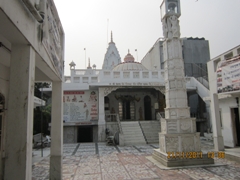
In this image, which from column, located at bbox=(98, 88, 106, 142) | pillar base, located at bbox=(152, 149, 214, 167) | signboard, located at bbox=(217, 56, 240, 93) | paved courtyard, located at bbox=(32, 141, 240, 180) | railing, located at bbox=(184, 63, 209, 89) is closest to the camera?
paved courtyard, located at bbox=(32, 141, 240, 180)

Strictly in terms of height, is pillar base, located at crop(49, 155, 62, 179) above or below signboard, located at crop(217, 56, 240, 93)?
below

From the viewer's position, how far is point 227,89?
8977mm

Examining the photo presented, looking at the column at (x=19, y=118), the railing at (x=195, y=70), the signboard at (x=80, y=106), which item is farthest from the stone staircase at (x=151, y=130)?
the column at (x=19, y=118)

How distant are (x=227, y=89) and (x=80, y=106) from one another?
1124 cm

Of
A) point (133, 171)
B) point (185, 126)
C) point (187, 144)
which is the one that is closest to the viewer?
point (133, 171)

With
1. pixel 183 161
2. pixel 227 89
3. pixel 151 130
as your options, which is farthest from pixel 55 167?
pixel 151 130

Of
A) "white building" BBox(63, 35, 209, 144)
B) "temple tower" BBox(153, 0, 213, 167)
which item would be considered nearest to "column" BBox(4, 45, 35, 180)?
"temple tower" BBox(153, 0, 213, 167)

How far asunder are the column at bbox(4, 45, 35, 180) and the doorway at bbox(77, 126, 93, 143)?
48.0 feet

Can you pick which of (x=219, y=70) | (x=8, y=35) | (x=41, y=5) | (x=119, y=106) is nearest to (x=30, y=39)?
(x=8, y=35)

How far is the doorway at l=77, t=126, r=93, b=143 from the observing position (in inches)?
675

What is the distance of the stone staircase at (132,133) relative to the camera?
45.9 ft

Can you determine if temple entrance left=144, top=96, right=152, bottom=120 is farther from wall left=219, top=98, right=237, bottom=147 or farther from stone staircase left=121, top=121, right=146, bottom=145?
wall left=219, top=98, right=237, bottom=147

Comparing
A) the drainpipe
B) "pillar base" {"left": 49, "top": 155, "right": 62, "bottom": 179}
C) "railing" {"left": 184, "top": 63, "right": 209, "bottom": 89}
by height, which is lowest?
"pillar base" {"left": 49, "top": 155, "right": 62, "bottom": 179}

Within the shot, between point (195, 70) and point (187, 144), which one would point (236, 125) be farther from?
point (195, 70)
